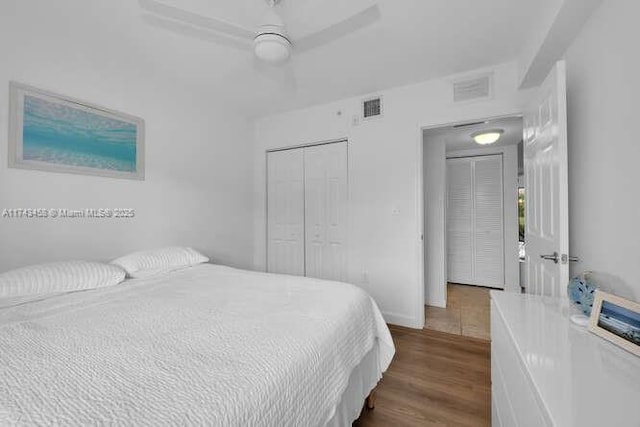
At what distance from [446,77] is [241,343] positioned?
9.60ft

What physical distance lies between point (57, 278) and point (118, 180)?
1006 mm

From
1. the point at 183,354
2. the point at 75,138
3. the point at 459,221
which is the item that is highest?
the point at 75,138

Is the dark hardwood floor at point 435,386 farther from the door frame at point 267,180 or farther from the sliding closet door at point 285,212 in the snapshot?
the sliding closet door at point 285,212

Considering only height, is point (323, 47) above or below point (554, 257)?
above

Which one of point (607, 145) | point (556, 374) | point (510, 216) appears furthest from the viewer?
point (510, 216)

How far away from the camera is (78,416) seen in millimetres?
599

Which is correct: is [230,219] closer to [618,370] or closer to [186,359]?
[186,359]

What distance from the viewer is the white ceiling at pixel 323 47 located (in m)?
1.69

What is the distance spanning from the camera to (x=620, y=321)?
36.9 inches

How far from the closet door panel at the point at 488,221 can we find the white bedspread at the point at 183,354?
3622 millimetres

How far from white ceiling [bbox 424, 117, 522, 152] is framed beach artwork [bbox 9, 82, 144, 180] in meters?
3.22

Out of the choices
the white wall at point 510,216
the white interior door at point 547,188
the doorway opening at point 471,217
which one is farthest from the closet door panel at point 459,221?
the white interior door at point 547,188

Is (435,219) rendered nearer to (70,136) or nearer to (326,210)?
(326,210)

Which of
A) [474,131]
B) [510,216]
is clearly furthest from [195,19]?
[510,216]
